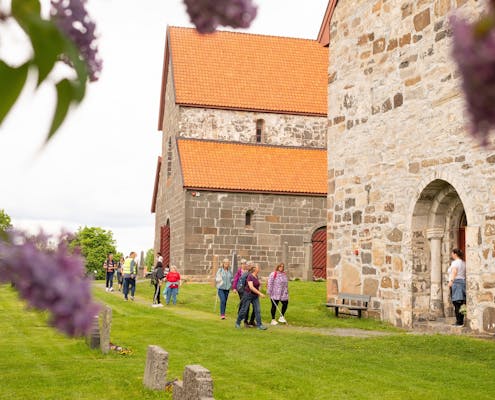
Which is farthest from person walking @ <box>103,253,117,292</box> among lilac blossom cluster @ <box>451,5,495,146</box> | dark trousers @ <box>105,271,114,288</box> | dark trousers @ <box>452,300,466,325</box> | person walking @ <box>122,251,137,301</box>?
lilac blossom cluster @ <box>451,5,495,146</box>

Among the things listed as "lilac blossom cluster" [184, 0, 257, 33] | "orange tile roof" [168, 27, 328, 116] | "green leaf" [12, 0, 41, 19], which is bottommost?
"green leaf" [12, 0, 41, 19]

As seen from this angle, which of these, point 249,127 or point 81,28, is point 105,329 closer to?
point 81,28

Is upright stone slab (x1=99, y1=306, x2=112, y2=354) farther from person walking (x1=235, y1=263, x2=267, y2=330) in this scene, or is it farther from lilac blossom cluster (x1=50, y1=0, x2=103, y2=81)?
lilac blossom cluster (x1=50, y1=0, x2=103, y2=81)

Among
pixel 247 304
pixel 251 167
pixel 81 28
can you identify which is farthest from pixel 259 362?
pixel 251 167

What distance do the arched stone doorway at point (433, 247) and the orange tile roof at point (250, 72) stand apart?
61.7 feet

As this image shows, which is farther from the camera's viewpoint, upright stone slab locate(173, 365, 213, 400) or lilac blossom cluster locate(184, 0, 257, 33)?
upright stone slab locate(173, 365, 213, 400)

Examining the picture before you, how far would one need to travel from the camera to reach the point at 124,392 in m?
9.27

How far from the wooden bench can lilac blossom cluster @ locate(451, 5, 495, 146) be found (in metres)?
16.8

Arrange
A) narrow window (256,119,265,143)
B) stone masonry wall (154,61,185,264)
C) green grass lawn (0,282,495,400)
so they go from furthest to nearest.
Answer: narrow window (256,119,265,143) → stone masonry wall (154,61,185,264) → green grass lawn (0,282,495,400)

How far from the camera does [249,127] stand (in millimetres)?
34000

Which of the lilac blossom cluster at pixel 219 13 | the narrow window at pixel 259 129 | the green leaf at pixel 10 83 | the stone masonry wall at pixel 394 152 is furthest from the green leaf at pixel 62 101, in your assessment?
the narrow window at pixel 259 129

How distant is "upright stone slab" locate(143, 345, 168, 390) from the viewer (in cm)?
918

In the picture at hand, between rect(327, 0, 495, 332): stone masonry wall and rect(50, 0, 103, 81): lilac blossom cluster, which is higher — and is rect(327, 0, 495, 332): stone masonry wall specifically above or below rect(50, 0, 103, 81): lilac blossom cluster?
above

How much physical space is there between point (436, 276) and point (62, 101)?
15868 mm
